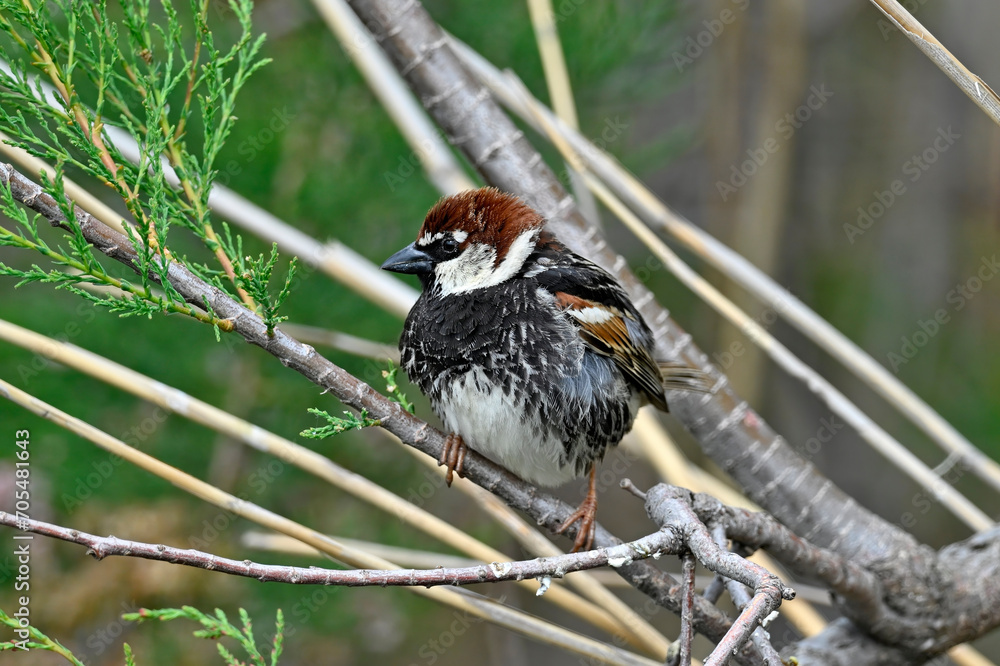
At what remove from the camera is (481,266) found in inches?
84.7

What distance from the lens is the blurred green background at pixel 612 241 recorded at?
304 cm

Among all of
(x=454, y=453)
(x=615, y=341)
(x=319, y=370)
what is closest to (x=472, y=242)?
(x=615, y=341)

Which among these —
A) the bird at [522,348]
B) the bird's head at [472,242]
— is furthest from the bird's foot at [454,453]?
the bird's head at [472,242]

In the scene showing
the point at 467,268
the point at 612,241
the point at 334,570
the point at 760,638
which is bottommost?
the point at 760,638

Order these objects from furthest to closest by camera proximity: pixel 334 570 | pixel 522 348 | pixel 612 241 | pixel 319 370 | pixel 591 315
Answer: pixel 612 241 < pixel 591 315 < pixel 522 348 < pixel 319 370 < pixel 334 570

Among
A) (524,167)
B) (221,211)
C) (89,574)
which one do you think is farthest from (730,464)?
(89,574)

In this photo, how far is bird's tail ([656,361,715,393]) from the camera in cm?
220

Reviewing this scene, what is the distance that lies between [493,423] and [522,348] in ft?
0.64

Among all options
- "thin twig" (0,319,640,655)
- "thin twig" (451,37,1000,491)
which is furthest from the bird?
"thin twig" (451,37,1000,491)

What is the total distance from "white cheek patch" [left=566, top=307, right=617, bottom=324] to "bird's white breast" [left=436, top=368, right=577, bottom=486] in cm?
27

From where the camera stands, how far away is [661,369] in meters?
2.25

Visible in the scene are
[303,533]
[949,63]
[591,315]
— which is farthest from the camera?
[591,315]

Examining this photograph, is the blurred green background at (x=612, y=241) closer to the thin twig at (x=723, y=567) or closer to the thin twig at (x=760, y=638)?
the thin twig at (x=723, y=567)

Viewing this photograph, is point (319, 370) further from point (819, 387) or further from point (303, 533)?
point (819, 387)
